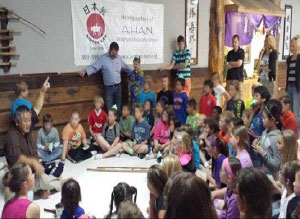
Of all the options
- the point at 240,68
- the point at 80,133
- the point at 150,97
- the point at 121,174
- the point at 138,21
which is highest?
the point at 138,21

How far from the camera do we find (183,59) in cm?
703

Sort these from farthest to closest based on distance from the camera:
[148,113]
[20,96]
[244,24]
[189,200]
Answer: [244,24] → [148,113] → [20,96] → [189,200]

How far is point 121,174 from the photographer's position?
432cm

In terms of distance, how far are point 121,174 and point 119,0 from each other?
332 centimetres

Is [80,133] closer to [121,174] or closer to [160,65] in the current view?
[121,174]

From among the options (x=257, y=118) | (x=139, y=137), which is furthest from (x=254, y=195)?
(x=139, y=137)

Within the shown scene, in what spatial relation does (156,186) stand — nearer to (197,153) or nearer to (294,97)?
(197,153)

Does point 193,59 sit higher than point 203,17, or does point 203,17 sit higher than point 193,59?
point 203,17

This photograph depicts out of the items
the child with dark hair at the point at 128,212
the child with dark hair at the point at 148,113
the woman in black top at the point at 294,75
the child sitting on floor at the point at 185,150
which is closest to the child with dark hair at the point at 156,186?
the child with dark hair at the point at 128,212

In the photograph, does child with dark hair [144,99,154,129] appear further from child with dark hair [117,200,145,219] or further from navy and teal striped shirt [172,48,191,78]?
child with dark hair [117,200,145,219]

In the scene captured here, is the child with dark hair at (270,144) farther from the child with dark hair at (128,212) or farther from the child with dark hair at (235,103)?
the child with dark hair at (128,212)

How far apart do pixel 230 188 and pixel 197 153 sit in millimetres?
1558

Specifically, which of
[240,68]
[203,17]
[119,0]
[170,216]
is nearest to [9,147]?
[170,216]

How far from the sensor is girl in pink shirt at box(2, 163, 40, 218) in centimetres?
218
